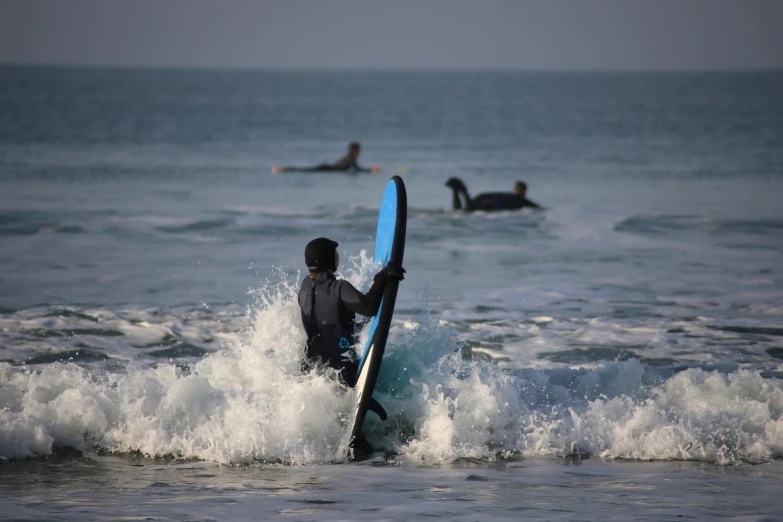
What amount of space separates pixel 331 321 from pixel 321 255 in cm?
49

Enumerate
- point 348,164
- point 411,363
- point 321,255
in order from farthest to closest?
point 348,164 < point 411,363 < point 321,255

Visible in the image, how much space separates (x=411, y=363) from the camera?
845 centimetres

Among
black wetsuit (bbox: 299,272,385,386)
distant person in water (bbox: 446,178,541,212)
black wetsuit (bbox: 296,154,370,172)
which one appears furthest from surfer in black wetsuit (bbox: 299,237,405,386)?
black wetsuit (bbox: 296,154,370,172)

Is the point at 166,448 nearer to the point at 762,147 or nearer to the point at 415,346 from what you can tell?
the point at 415,346

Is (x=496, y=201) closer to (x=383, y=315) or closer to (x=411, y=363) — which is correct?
(x=411, y=363)

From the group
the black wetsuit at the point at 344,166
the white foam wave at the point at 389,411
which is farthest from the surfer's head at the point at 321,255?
the black wetsuit at the point at 344,166

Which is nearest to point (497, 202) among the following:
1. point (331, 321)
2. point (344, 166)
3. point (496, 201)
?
point (496, 201)

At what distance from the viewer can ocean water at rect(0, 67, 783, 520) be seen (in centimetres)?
675

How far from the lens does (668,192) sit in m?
29.4

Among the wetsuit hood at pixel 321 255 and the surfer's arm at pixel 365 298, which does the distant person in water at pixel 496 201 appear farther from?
the surfer's arm at pixel 365 298

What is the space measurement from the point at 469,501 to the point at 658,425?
2112 millimetres

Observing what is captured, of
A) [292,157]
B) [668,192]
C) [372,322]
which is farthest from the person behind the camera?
[292,157]

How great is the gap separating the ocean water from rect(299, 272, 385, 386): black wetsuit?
0.69 feet

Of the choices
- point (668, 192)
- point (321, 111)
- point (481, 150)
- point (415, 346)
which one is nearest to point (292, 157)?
point (481, 150)
